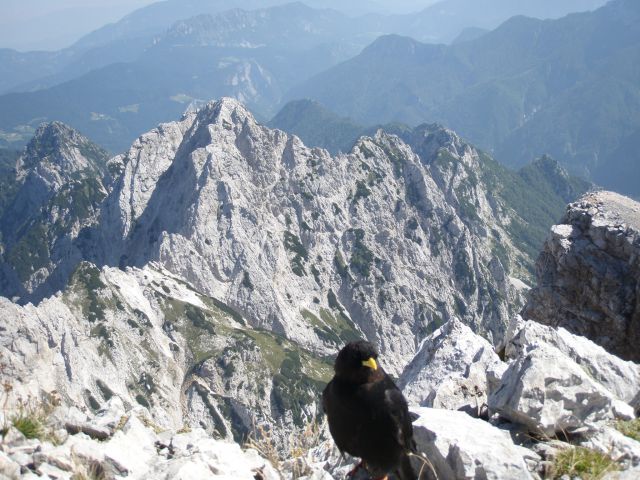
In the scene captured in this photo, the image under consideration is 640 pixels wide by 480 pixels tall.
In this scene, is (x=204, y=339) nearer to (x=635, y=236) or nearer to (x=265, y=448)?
(x=635, y=236)

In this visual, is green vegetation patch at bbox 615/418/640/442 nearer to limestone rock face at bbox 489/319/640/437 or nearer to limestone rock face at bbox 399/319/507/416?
limestone rock face at bbox 489/319/640/437

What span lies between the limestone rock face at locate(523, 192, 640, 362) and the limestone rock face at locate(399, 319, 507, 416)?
17.1 meters

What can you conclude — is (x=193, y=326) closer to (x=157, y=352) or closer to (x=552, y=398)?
(x=157, y=352)

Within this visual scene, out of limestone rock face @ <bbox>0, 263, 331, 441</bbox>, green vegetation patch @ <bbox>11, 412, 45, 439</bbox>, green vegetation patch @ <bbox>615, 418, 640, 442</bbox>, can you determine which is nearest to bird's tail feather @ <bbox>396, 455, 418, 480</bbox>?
green vegetation patch @ <bbox>615, 418, 640, 442</bbox>

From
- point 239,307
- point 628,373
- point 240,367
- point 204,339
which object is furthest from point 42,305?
point 628,373

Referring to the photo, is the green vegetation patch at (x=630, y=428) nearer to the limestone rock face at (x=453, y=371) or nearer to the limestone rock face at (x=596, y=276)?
the limestone rock face at (x=453, y=371)

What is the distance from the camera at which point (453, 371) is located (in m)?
18.9

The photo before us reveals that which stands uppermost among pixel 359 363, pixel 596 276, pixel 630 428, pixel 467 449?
pixel 359 363

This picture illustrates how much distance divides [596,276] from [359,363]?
32698 mm

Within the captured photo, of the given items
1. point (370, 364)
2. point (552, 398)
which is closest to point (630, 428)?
point (552, 398)

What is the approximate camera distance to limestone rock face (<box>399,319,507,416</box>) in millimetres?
14852

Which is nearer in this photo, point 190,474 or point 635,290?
point 190,474

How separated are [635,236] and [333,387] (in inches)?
1323

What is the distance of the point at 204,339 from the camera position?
16362 centimetres
